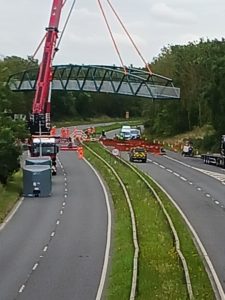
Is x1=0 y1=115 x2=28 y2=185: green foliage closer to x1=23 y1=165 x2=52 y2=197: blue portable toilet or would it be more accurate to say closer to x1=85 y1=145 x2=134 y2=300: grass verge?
x1=23 y1=165 x2=52 y2=197: blue portable toilet

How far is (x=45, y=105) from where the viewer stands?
76438 millimetres

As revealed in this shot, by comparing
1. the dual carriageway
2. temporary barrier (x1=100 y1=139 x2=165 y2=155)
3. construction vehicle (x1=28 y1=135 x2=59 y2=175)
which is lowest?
temporary barrier (x1=100 y1=139 x2=165 y2=155)

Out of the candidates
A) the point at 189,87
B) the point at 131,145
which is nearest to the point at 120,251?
the point at 131,145

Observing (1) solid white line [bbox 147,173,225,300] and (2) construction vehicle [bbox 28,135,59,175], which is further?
(2) construction vehicle [bbox 28,135,59,175]

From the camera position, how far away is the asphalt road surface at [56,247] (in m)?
26.9

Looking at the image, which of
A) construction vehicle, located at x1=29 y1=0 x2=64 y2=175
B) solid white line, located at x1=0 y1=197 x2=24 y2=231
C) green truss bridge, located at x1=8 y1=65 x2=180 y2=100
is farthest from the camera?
green truss bridge, located at x1=8 y1=65 x2=180 y2=100

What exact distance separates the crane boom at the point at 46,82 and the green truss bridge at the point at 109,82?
45.5 meters

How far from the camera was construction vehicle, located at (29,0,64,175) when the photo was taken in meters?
73.9

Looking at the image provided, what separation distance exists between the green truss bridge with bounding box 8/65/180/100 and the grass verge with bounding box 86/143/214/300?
2967 inches

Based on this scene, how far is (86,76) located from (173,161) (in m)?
46.2

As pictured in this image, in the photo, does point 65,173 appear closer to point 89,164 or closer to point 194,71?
point 89,164

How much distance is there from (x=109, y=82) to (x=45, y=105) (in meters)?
63.1

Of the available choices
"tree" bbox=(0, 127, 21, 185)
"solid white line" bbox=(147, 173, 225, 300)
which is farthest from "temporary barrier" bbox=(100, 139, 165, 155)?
"solid white line" bbox=(147, 173, 225, 300)

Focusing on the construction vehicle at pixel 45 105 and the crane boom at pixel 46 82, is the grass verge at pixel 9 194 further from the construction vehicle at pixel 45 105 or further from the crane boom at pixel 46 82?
the crane boom at pixel 46 82
